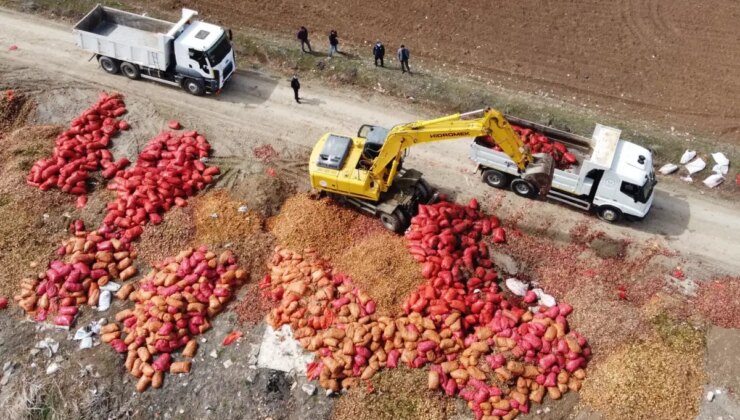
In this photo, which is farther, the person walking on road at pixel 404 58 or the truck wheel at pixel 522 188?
the person walking on road at pixel 404 58

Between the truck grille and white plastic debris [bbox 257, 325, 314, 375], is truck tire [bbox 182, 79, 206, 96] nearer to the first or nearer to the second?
the truck grille

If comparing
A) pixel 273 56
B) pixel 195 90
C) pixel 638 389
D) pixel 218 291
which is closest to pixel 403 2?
pixel 273 56

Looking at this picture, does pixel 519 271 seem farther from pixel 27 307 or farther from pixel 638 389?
pixel 27 307

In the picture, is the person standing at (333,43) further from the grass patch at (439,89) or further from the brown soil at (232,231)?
the brown soil at (232,231)

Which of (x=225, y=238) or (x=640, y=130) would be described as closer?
(x=225, y=238)

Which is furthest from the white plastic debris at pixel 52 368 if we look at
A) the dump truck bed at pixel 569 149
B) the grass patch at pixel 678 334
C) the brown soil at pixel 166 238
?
the grass patch at pixel 678 334

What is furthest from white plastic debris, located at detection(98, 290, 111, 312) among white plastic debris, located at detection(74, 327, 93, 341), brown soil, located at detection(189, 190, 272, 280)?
brown soil, located at detection(189, 190, 272, 280)
